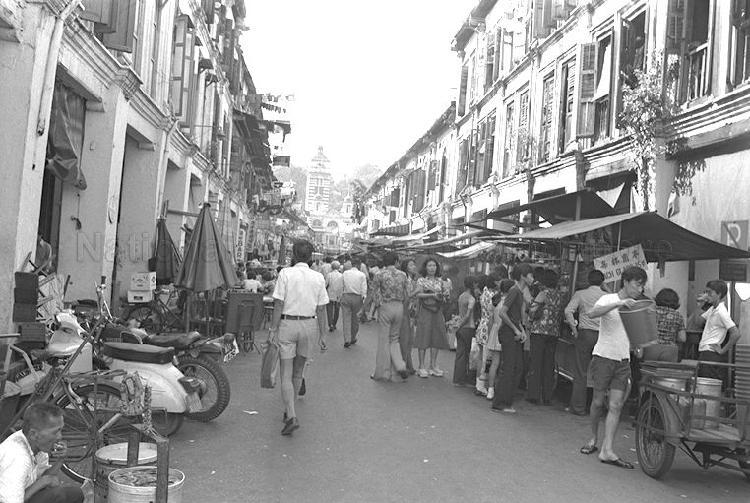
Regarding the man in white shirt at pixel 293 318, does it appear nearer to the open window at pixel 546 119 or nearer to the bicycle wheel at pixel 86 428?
the bicycle wheel at pixel 86 428

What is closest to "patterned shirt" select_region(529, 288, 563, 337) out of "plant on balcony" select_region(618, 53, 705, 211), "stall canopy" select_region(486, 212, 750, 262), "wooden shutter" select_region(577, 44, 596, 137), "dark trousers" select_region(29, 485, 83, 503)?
"stall canopy" select_region(486, 212, 750, 262)

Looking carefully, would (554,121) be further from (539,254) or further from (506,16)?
(506,16)

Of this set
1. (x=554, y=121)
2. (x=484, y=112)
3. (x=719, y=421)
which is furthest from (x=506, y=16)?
(x=719, y=421)

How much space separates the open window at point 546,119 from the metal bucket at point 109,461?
15.2 metres

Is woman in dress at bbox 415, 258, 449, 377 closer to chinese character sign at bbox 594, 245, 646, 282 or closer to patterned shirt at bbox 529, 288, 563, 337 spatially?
patterned shirt at bbox 529, 288, 563, 337

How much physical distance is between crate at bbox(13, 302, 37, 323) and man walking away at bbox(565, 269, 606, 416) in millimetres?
6144

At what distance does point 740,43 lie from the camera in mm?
10664

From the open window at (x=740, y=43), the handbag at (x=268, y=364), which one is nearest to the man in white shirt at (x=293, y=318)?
the handbag at (x=268, y=364)

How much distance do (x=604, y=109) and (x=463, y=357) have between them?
7.58 m

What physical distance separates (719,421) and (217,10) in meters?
20.9

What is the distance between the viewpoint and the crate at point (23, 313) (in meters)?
7.86

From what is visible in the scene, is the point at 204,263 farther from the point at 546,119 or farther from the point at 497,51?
the point at 497,51

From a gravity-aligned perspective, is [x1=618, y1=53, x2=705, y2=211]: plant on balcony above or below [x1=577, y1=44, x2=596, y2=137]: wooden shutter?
below

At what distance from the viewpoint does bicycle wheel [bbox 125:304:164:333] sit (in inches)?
481
